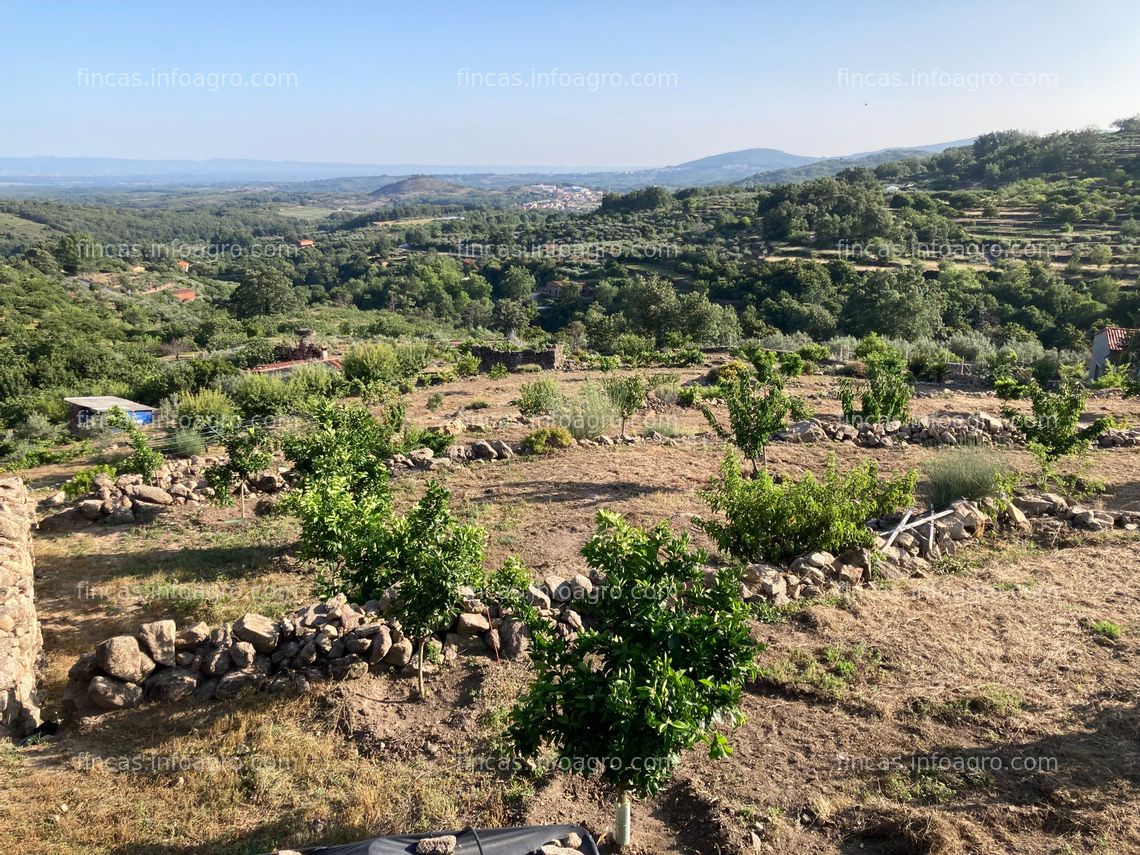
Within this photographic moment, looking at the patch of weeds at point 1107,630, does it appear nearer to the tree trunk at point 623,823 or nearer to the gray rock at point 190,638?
the tree trunk at point 623,823

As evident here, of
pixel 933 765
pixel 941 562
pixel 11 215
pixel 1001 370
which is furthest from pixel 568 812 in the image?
pixel 11 215

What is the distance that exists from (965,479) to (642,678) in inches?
386

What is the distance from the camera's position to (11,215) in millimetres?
131250

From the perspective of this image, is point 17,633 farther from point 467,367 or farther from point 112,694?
point 467,367

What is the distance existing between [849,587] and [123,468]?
47.7ft

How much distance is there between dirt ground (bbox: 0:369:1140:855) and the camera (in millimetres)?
5395

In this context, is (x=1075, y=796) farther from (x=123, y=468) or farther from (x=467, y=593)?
(x=123, y=468)

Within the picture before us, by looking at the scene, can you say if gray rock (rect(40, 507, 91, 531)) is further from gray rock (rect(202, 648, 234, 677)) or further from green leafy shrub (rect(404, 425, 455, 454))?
gray rock (rect(202, 648, 234, 677))

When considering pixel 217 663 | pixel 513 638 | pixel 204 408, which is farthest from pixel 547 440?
pixel 204 408

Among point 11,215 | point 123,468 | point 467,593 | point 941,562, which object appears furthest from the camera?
point 11,215

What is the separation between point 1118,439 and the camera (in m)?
16.6

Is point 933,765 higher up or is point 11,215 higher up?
point 11,215

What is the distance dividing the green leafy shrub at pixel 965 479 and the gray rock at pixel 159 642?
39.1ft

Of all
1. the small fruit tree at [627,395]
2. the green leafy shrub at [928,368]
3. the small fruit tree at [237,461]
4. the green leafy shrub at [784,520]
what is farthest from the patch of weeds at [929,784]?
the green leafy shrub at [928,368]
